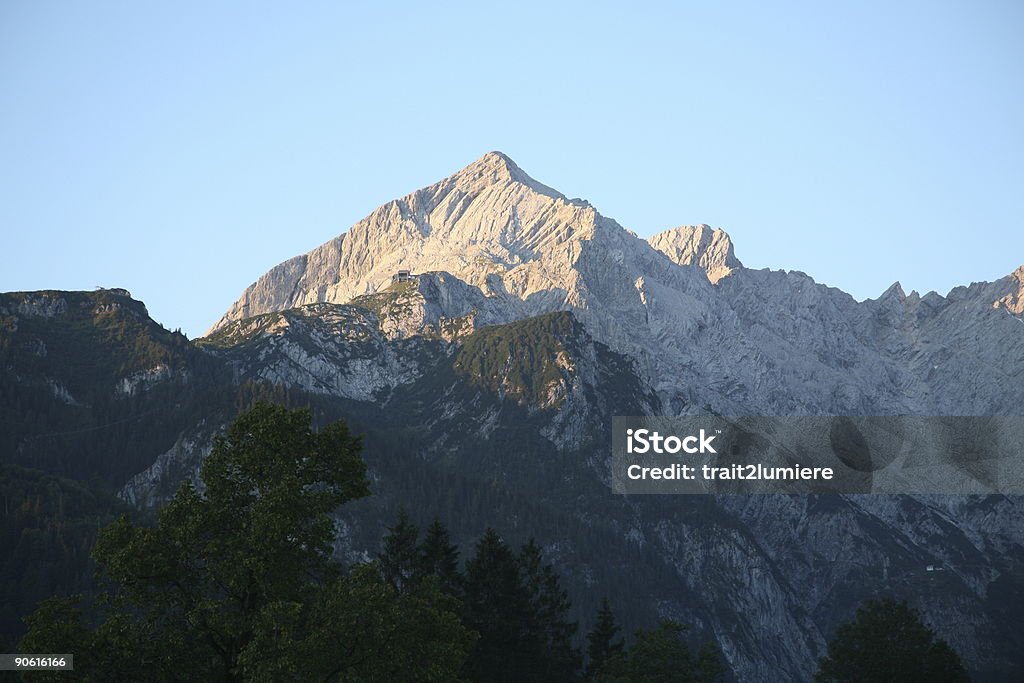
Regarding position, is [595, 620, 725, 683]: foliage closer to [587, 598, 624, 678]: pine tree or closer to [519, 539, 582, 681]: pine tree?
[519, 539, 582, 681]: pine tree

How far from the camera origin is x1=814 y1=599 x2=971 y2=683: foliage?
451 ft

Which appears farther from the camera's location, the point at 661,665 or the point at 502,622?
the point at 661,665

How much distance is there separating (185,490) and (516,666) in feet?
200

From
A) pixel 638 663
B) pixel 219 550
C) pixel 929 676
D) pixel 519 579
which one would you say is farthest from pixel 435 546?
pixel 219 550

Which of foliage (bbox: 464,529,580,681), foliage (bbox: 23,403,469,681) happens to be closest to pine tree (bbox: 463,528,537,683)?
foliage (bbox: 464,529,580,681)

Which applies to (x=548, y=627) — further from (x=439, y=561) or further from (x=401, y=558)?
(x=401, y=558)

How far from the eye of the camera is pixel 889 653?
140000 mm

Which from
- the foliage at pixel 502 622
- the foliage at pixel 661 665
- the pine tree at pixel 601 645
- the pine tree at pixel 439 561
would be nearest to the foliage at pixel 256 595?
the foliage at pixel 502 622

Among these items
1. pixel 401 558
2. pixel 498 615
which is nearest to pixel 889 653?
pixel 498 615

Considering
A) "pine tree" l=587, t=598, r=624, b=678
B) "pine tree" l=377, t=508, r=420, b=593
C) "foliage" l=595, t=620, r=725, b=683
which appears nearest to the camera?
"pine tree" l=377, t=508, r=420, b=593

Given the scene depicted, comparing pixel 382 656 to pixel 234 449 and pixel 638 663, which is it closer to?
pixel 234 449

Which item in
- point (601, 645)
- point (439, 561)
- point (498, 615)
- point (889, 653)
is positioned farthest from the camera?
point (601, 645)

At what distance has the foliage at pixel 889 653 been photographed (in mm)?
137375

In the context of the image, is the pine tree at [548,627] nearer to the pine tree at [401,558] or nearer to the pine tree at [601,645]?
the pine tree at [601,645]
